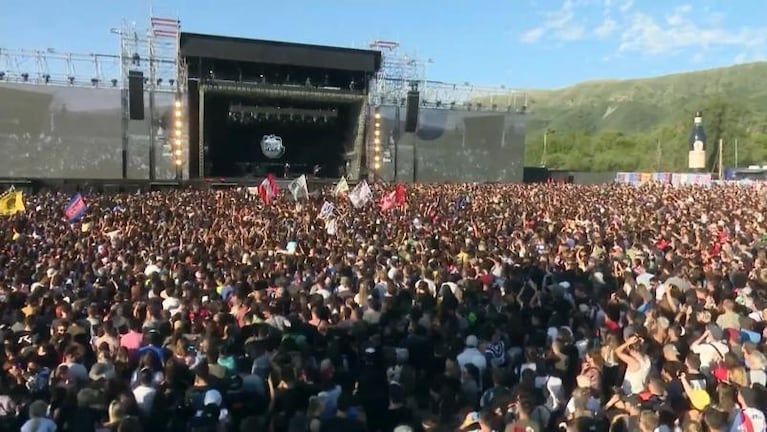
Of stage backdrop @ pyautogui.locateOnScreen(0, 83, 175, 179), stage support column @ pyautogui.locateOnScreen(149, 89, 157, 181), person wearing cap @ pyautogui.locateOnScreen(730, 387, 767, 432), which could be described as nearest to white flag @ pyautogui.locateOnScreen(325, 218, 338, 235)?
person wearing cap @ pyautogui.locateOnScreen(730, 387, 767, 432)

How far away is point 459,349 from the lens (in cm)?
734

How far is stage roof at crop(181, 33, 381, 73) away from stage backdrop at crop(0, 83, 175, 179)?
3.25 m

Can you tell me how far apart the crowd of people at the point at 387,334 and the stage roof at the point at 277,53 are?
23420 mm

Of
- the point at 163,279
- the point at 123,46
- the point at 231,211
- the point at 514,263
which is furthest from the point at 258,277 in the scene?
the point at 123,46

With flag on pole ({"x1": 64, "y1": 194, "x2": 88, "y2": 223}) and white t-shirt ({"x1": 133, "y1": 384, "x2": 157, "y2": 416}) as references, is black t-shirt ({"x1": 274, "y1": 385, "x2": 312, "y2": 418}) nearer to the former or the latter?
white t-shirt ({"x1": 133, "y1": 384, "x2": 157, "y2": 416})

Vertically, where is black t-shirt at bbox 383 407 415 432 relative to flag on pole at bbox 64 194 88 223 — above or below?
below

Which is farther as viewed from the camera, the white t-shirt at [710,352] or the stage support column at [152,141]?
the stage support column at [152,141]

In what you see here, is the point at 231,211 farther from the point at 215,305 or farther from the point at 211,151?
the point at 211,151

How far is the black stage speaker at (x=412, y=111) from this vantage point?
4259 centimetres

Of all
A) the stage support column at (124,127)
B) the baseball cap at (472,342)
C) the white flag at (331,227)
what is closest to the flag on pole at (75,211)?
the white flag at (331,227)

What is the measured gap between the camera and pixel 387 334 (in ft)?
25.3

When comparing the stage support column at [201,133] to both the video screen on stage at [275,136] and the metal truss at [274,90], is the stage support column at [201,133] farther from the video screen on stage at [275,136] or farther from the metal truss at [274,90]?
the video screen on stage at [275,136]

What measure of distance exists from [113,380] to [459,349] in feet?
9.99

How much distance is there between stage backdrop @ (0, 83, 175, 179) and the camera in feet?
121
